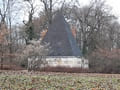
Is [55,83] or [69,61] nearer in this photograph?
[55,83]

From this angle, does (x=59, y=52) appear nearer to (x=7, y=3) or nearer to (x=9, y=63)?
(x=9, y=63)

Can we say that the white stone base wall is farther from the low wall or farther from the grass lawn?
the grass lawn

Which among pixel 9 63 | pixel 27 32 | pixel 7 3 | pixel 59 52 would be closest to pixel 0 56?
pixel 9 63

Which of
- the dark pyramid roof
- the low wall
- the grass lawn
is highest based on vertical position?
the dark pyramid roof

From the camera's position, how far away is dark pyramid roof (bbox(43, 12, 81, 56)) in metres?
36.5

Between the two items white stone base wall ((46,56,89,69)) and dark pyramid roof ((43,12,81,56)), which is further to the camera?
dark pyramid roof ((43,12,81,56))

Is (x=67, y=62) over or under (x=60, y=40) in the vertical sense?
under

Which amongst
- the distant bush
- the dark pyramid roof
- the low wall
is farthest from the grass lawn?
the dark pyramid roof

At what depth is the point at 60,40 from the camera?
37.6 m

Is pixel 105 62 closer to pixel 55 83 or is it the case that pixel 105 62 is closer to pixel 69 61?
pixel 69 61

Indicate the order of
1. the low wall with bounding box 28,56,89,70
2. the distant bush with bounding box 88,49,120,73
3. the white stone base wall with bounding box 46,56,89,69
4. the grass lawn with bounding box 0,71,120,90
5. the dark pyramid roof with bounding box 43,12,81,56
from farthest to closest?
the dark pyramid roof with bounding box 43,12,81,56 → the white stone base wall with bounding box 46,56,89,69 → the low wall with bounding box 28,56,89,70 → the distant bush with bounding box 88,49,120,73 → the grass lawn with bounding box 0,71,120,90

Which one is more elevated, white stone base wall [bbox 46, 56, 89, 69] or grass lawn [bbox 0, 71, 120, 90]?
grass lawn [bbox 0, 71, 120, 90]

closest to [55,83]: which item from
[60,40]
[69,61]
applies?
[69,61]

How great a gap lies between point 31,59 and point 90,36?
20441mm
